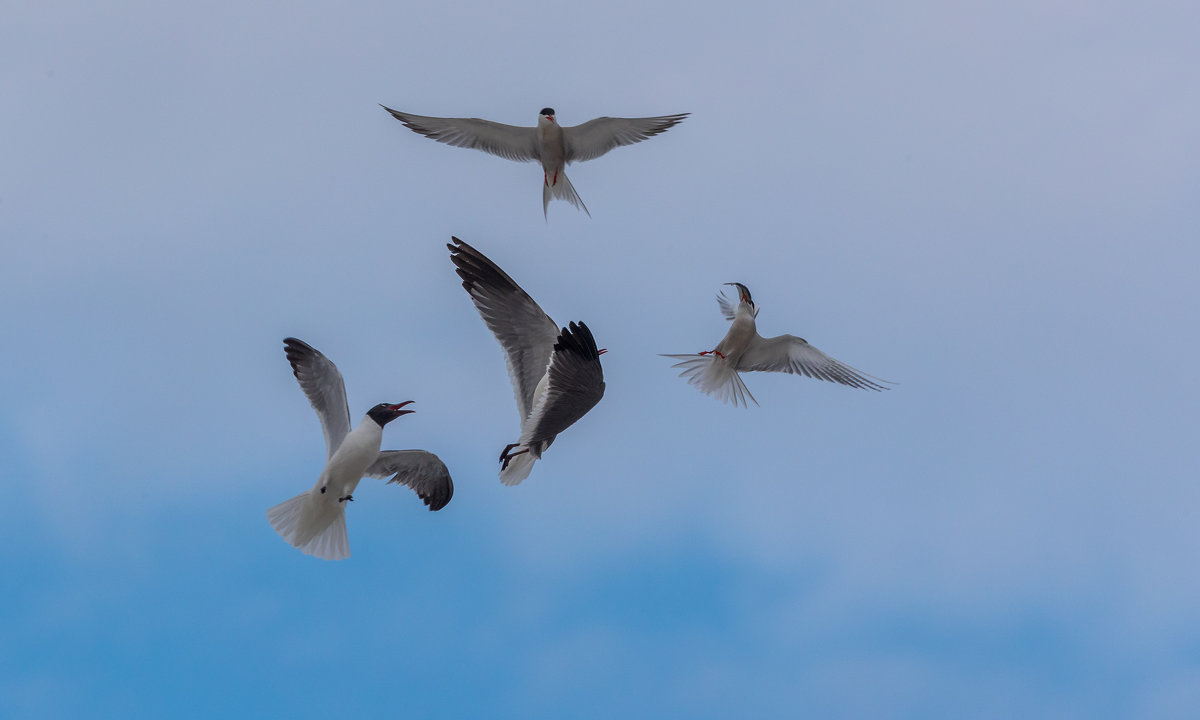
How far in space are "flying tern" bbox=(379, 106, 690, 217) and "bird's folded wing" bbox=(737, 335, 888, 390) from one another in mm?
2024

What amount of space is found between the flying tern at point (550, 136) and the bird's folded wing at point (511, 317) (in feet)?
10.0

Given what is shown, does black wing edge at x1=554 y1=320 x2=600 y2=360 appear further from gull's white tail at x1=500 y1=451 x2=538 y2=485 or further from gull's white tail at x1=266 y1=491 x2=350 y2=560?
gull's white tail at x1=266 y1=491 x2=350 y2=560

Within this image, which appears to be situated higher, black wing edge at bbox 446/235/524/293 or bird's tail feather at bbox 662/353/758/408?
bird's tail feather at bbox 662/353/758/408

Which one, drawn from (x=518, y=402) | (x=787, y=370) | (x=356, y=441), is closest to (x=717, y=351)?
(x=787, y=370)

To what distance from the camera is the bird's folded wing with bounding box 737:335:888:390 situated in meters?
9.05

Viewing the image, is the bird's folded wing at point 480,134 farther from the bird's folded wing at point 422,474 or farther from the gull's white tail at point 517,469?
the gull's white tail at point 517,469

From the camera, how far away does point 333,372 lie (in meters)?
8.08

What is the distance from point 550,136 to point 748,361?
2.69m

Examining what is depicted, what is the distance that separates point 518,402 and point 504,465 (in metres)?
0.52

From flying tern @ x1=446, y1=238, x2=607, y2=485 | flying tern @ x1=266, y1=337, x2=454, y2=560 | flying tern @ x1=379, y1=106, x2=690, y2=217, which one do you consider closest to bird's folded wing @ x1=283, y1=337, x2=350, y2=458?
flying tern @ x1=266, y1=337, x2=454, y2=560


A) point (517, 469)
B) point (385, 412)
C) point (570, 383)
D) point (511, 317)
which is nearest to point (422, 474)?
point (385, 412)

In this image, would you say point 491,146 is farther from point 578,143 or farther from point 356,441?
point 356,441

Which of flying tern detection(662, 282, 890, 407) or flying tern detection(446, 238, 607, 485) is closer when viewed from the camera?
flying tern detection(446, 238, 607, 485)

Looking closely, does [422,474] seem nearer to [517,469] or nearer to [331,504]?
[331,504]
